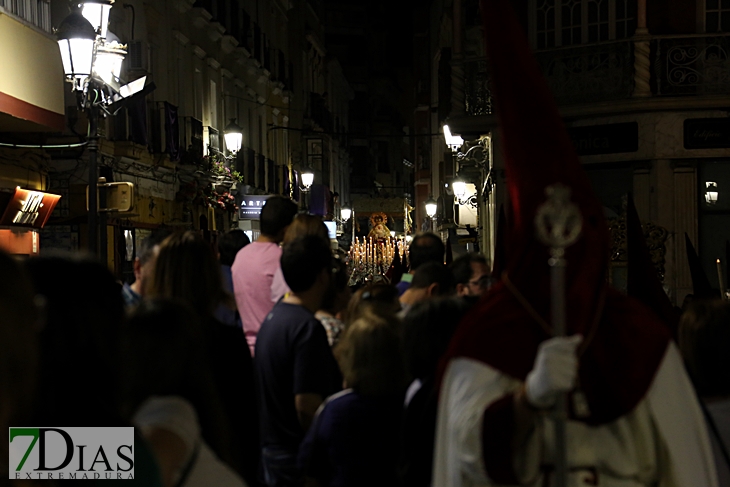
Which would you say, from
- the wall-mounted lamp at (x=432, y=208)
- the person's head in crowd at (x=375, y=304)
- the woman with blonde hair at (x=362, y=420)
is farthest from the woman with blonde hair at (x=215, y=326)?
the wall-mounted lamp at (x=432, y=208)

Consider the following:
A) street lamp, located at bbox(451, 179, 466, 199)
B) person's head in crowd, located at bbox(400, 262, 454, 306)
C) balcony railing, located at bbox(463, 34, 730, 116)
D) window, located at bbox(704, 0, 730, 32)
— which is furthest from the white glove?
street lamp, located at bbox(451, 179, 466, 199)

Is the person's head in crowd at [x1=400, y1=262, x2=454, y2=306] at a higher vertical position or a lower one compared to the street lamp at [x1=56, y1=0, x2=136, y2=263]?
lower

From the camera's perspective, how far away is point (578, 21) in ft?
64.5

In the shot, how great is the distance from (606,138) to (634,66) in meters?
1.34

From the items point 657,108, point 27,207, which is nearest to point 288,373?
point 27,207

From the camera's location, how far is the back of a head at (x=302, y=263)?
5.67m

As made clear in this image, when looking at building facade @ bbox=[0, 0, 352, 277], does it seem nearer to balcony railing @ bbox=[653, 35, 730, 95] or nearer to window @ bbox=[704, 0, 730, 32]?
balcony railing @ bbox=[653, 35, 730, 95]

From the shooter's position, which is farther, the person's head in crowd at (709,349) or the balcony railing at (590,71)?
the balcony railing at (590,71)

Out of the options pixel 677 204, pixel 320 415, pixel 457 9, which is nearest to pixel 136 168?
pixel 457 9

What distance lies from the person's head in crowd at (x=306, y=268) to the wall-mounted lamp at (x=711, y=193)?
14037mm

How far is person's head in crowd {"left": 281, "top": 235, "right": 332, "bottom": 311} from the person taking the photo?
5.66m

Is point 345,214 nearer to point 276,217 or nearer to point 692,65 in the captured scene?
point 692,65

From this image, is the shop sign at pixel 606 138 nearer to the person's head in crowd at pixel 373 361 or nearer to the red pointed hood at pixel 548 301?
the person's head in crowd at pixel 373 361

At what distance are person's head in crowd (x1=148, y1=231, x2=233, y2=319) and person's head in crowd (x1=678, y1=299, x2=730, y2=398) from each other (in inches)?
74.5
